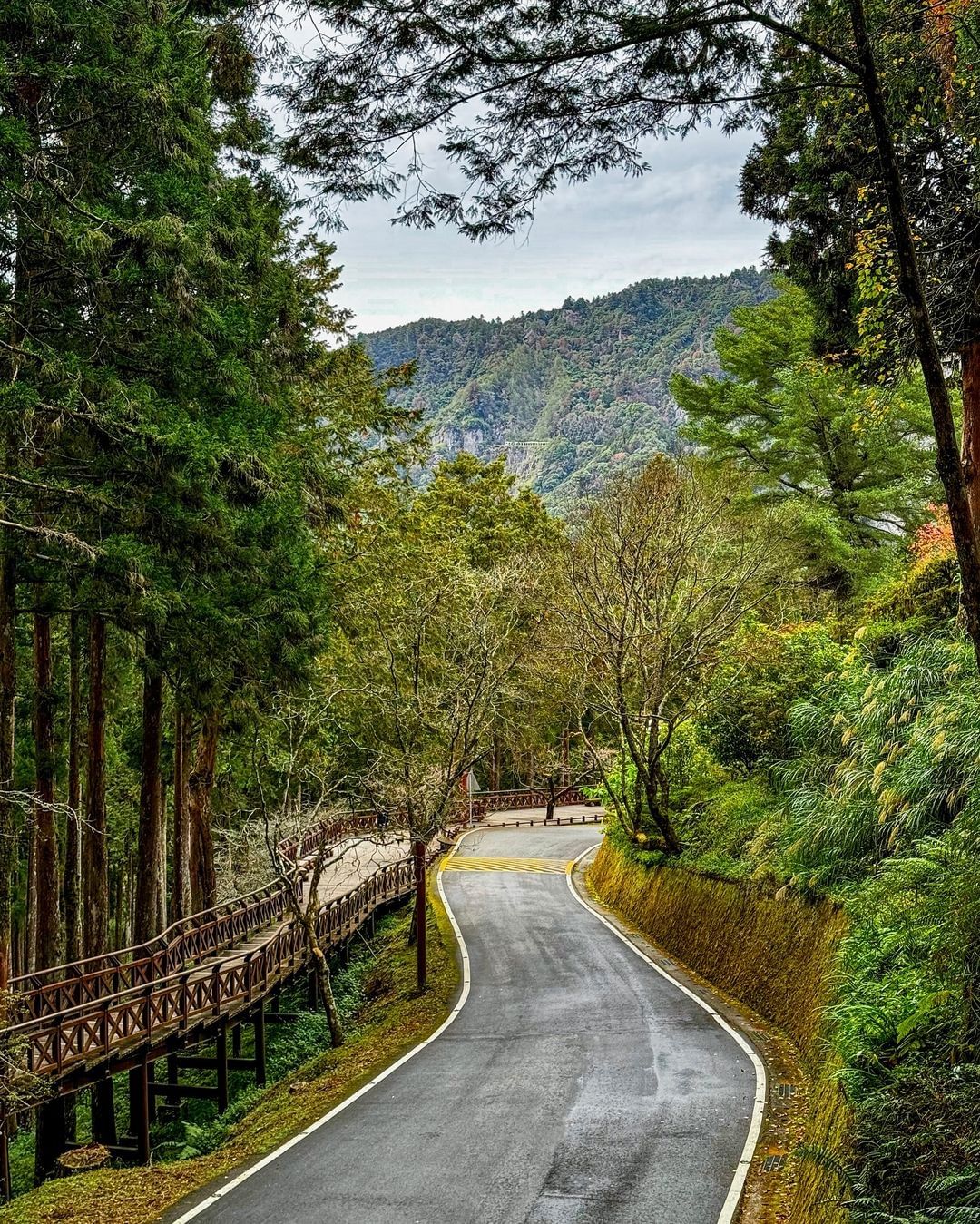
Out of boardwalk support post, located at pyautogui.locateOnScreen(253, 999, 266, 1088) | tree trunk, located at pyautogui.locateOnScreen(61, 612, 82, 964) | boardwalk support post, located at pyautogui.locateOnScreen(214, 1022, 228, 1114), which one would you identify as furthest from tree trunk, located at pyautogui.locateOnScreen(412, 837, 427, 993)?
tree trunk, located at pyautogui.locateOnScreen(61, 612, 82, 964)

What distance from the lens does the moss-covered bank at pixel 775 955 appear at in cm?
751

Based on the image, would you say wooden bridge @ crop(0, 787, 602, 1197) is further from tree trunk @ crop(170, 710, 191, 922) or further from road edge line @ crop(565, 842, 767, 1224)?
road edge line @ crop(565, 842, 767, 1224)

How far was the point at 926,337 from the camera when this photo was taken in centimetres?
530

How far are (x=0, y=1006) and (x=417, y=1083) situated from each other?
5.32 meters

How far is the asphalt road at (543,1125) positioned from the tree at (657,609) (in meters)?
5.51

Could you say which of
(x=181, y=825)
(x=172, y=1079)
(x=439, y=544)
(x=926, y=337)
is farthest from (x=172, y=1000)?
(x=439, y=544)

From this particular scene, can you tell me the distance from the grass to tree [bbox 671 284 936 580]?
1582 cm

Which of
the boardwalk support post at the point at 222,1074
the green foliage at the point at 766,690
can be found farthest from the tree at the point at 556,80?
the boardwalk support post at the point at 222,1074

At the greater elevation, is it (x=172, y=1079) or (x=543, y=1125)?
(x=543, y=1125)

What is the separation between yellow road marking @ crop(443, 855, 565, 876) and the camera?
111 feet

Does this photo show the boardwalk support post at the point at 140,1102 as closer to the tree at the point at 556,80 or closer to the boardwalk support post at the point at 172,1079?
the boardwalk support post at the point at 172,1079

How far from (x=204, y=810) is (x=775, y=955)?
13.4 m

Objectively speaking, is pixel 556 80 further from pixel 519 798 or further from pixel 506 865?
pixel 519 798

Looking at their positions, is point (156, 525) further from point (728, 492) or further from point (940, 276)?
point (728, 492)
